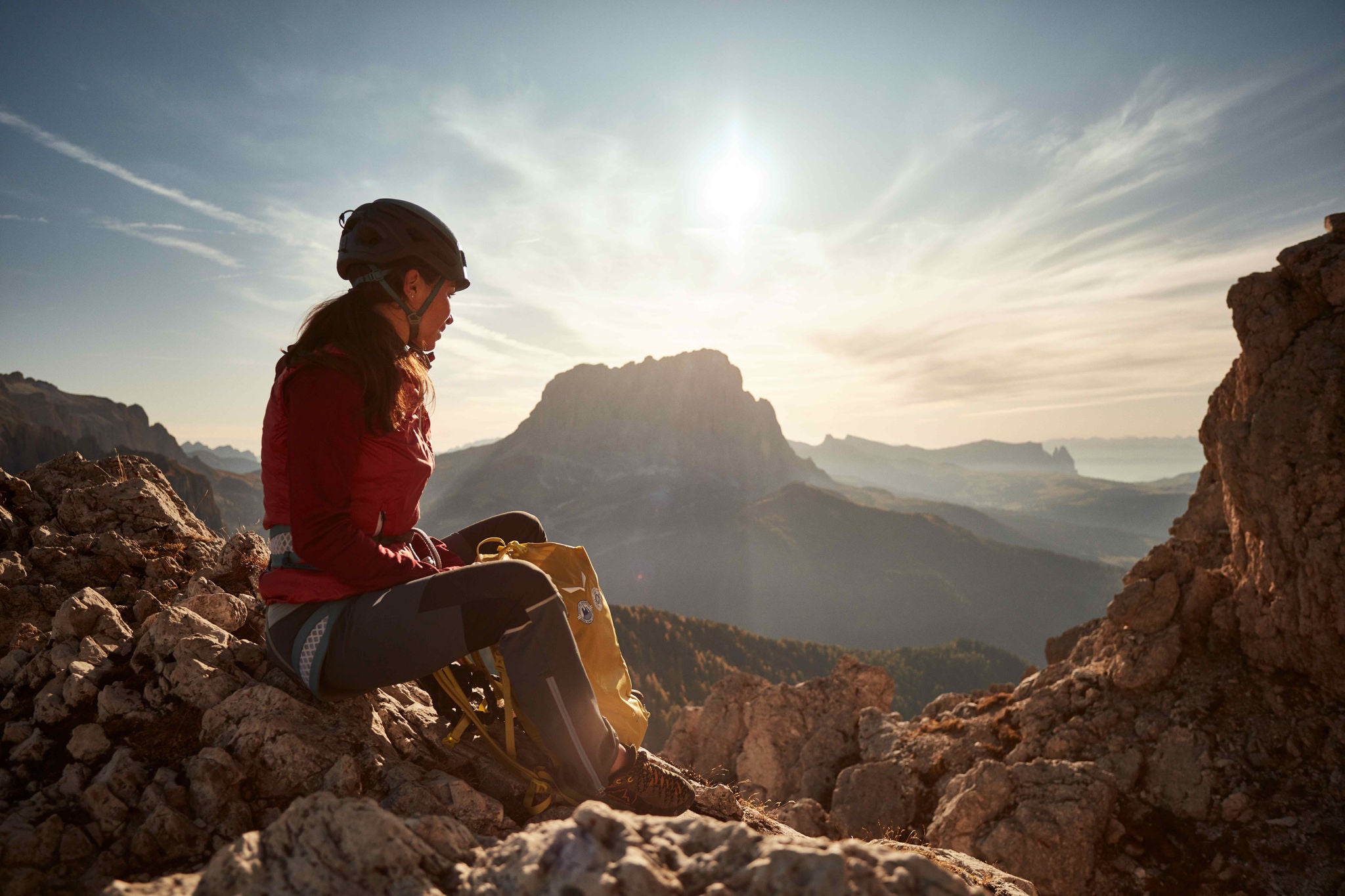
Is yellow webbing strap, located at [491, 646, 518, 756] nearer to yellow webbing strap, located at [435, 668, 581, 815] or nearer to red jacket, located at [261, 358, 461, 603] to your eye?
yellow webbing strap, located at [435, 668, 581, 815]

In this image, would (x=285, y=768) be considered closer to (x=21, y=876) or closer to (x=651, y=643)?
(x=21, y=876)

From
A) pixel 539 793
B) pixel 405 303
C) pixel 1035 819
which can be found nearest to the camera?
pixel 539 793

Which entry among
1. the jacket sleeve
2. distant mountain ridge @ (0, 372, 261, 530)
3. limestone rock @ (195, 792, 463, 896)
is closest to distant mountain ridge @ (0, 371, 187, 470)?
distant mountain ridge @ (0, 372, 261, 530)

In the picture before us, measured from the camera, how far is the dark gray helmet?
13.4 ft

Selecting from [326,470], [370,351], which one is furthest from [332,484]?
[370,351]

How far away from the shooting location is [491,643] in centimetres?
362

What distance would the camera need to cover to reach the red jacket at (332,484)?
3.28 metres

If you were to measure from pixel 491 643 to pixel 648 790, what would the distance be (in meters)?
1.45

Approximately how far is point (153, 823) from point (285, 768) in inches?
22.8

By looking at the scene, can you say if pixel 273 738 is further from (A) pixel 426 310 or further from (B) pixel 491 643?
(A) pixel 426 310

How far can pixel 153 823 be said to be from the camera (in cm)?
292

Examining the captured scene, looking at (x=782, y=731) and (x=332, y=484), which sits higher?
(x=332, y=484)

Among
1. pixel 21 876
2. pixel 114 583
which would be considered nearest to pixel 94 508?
pixel 114 583

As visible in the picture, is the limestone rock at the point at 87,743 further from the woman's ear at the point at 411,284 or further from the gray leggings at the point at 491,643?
the woman's ear at the point at 411,284
